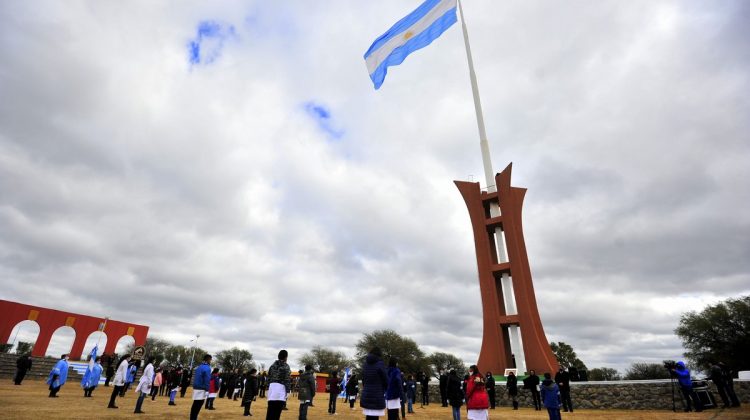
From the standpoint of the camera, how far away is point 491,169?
24109 millimetres

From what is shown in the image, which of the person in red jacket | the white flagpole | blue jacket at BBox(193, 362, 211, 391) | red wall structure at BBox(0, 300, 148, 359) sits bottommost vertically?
the person in red jacket

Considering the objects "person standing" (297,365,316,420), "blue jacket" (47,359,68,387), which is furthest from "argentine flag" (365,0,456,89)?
"blue jacket" (47,359,68,387)

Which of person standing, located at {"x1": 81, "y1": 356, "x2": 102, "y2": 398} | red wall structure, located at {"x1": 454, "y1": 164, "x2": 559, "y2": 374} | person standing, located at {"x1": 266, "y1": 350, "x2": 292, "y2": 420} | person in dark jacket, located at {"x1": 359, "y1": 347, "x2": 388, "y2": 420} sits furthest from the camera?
red wall structure, located at {"x1": 454, "y1": 164, "x2": 559, "y2": 374}

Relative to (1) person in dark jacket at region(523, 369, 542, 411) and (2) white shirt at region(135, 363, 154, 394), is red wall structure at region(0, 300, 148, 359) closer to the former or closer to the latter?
(2) white shirt at region(135, 363, 154, 394)

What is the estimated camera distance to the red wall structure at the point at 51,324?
104 feet

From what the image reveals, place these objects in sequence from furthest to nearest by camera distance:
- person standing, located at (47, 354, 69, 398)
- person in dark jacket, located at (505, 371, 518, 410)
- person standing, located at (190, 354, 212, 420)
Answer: person in dark jacket, located at (505, 371, 518, 410) → person standing, located at (47, 354, 69, 398) → person standing, located at (190, 354, 212, 420)

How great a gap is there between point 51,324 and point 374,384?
1607 inches

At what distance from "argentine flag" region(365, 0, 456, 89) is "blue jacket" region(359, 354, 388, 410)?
15026 mm

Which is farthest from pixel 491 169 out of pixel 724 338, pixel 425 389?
pixel 724 338

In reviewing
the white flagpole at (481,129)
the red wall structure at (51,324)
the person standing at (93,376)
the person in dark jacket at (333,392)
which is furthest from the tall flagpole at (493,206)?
the red wall structure at (51,324)

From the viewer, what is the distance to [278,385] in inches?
309

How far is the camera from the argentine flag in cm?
1895

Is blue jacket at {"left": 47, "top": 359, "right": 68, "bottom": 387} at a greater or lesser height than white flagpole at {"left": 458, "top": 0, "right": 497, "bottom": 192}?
lesser

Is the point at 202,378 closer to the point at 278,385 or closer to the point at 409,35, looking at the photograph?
the point at 278,385
